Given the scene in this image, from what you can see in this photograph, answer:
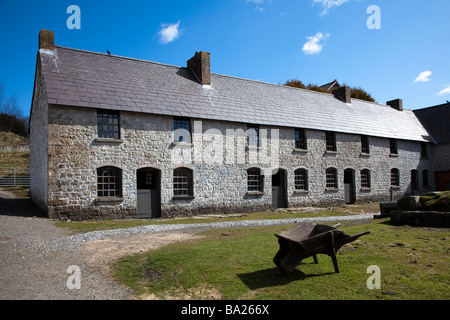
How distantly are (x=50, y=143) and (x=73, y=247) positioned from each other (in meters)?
6.55

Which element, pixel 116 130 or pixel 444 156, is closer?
pixel 116 130

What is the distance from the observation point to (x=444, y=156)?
28.3 m

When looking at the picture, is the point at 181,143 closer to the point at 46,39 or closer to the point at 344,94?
the point at 46,39

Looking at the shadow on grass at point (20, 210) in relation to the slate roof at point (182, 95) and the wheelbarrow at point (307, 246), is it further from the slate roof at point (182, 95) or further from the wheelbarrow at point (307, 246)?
the wheelbarrow at point (307, 246)

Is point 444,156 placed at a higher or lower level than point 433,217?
higher

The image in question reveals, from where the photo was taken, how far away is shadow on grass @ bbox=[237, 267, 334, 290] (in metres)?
5.52

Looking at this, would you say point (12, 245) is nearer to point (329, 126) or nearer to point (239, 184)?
point (239, 184)

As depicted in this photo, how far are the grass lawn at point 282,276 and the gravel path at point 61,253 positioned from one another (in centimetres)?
55

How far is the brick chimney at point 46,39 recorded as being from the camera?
53.0 ft

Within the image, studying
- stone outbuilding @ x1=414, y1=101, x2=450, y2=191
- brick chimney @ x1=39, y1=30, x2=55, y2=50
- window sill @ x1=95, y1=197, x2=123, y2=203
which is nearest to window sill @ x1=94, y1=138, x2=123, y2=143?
window sill @ x1=95, y1=197, x2=123, y2=203

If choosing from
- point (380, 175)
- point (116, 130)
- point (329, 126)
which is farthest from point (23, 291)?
point (380, 175)

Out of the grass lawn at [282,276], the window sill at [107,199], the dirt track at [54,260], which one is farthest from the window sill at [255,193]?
the grass lawn at [282,276]

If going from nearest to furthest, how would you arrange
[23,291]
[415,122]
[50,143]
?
[23,291], [50,143], [415,122]

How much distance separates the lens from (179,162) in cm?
1628
